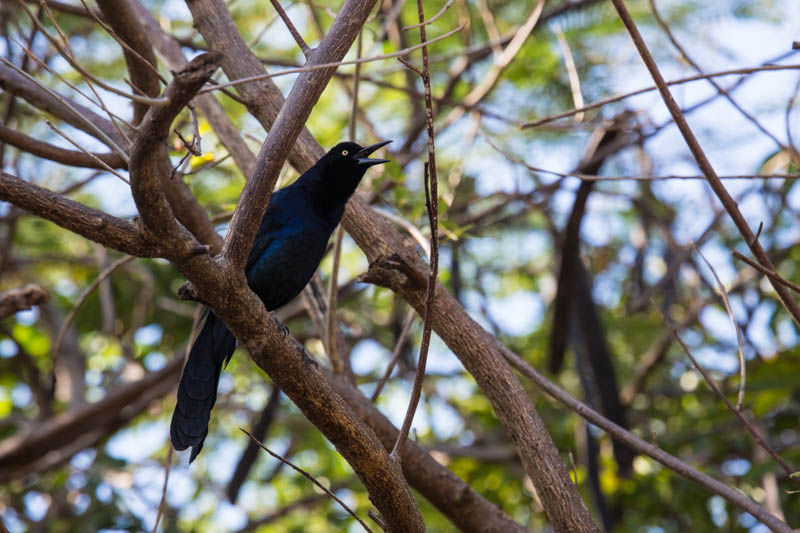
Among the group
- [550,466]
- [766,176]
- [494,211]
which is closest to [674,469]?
[550,466]

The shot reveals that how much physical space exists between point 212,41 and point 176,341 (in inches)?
151

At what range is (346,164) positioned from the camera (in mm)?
4316

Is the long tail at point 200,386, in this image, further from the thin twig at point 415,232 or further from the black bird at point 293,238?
the thin twig at point 415,232

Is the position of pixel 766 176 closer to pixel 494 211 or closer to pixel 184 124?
pixel 494 211

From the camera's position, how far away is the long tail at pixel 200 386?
3518 mm

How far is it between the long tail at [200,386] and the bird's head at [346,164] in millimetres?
891

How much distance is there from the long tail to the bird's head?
89 centimetres

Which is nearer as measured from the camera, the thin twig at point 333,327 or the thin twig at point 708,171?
the thin twig at point 708,171

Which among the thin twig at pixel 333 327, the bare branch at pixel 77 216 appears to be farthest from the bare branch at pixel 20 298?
the bare branch at pixel 77 216

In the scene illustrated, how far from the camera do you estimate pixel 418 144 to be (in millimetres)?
6957

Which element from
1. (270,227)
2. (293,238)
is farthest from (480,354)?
(270,227)

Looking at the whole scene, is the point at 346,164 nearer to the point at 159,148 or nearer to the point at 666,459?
the point at 666,459

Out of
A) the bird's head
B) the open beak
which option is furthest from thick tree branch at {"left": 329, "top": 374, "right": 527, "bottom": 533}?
the open beak

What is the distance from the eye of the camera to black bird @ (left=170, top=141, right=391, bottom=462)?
3889 millimetres
